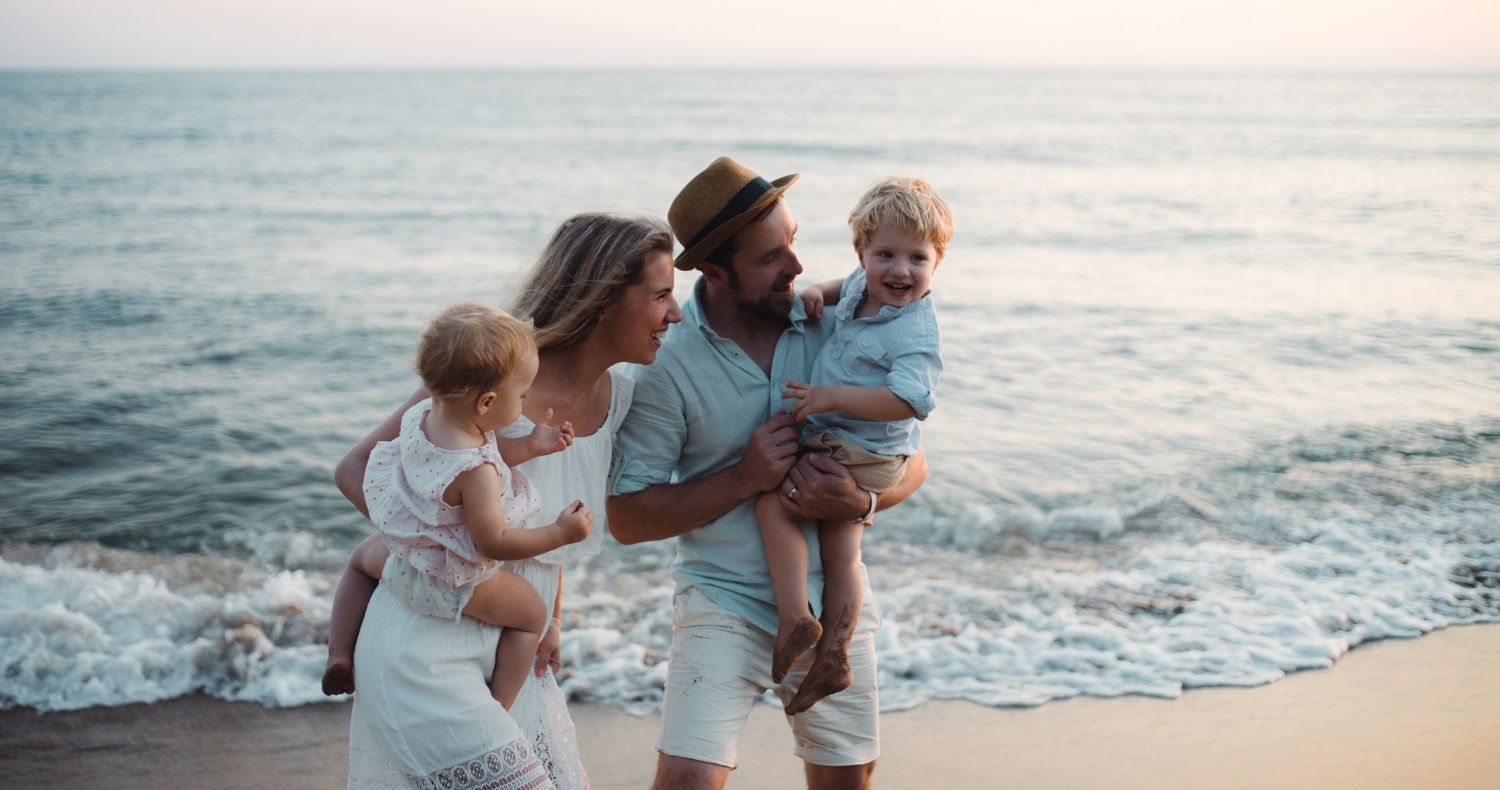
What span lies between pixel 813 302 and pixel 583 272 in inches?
33.0

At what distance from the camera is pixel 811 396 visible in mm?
3102

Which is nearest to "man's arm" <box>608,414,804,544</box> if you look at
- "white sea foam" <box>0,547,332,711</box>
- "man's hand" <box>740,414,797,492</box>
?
"man's hand" <box>740,414,797,492</box>

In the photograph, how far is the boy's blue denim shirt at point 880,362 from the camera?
323cm

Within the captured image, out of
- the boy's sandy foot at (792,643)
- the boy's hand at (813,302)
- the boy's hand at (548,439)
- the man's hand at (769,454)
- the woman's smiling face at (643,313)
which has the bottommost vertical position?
the boy's sandy foot at (792,643)

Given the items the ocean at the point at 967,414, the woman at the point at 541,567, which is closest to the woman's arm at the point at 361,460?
the woman at the point at 541,567

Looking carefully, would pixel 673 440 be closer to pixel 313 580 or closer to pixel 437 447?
pixel 437 447

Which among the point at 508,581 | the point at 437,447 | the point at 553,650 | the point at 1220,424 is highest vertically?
the point at 437,447

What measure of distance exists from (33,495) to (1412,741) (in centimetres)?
822

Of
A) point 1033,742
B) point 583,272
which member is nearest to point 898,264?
point 583,272

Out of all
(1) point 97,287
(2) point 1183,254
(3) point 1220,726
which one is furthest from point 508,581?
(2) point 1183,254

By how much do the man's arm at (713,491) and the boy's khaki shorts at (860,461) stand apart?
10 cm

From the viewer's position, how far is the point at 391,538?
245cm

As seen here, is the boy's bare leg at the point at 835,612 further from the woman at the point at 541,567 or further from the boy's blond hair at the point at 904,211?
the boy's blond hair at the point at 904,211

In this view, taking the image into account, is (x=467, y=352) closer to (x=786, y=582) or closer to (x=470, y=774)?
(x=470, y=774)
